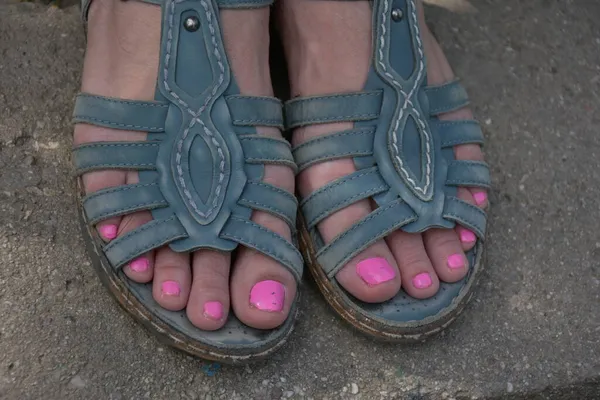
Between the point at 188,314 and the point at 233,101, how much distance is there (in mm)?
375

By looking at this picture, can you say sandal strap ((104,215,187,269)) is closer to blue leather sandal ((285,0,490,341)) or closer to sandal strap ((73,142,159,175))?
sandal strap ((73,142,159,175))

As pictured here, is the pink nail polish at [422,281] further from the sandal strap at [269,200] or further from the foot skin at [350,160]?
the sandal strap at [269,200]

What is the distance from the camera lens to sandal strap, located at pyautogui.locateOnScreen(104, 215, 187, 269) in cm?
119

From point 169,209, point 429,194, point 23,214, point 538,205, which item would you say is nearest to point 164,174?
point 169,209

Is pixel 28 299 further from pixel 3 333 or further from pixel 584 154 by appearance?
pixel 584 154

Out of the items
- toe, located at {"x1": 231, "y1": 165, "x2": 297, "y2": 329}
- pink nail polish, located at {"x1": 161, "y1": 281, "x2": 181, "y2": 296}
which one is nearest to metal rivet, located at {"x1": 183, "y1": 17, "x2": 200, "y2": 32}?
toe, located at {"x1": 231, "y1": 165, "x2": 297, "y2": 329}

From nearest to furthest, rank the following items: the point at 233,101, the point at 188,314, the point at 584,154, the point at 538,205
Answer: the point at 188,314 < the point at 233,101 < the point at 538,205 < the point at 584,154

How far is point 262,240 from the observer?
122 centimetres

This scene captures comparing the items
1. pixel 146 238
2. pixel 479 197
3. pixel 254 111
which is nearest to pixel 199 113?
pixel 254 111

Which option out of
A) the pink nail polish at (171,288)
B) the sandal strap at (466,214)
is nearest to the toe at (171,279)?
the pink nail polish at (171,288)

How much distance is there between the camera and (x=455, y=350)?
1349 millimetres

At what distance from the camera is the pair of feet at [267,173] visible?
1.20 meters

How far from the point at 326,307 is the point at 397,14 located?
56 centimetres

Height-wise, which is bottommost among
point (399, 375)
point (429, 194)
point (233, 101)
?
point (399, 375)
